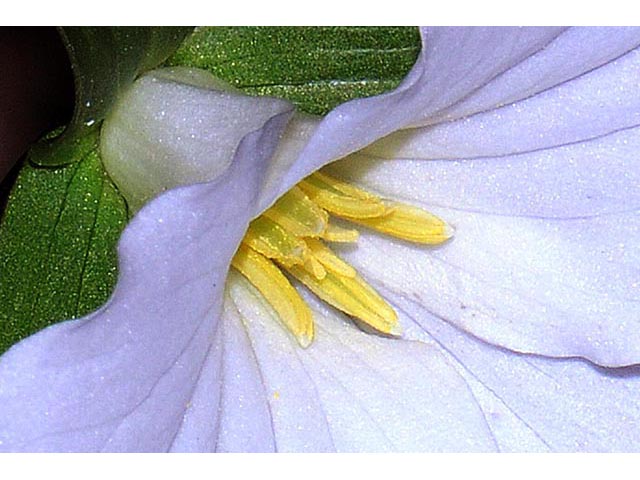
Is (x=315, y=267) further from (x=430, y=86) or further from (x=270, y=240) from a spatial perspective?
(x=430, y=86)

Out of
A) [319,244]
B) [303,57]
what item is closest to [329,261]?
[319,244]

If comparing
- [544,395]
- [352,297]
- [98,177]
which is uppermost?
[98,177]

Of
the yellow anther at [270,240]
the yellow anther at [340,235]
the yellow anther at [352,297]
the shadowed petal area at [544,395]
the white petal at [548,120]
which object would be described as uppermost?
the white petal at [548,120]

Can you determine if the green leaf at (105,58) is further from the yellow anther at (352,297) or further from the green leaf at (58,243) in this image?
the yellow anther at (352,297)

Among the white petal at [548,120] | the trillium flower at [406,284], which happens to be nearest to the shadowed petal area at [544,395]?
the trillium flower at [406,284]

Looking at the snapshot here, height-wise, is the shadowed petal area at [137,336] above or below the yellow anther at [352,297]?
above

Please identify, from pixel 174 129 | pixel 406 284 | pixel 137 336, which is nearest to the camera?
pixel 137 336
